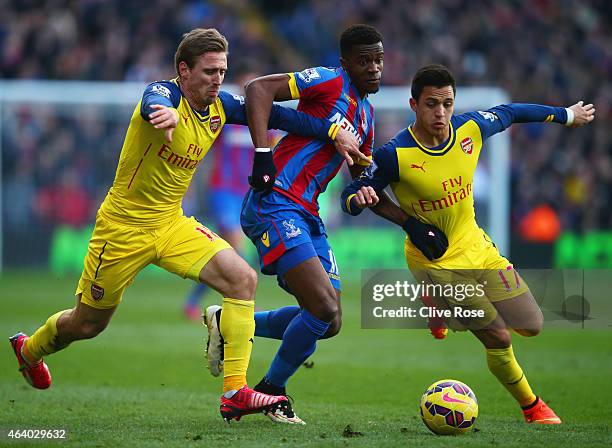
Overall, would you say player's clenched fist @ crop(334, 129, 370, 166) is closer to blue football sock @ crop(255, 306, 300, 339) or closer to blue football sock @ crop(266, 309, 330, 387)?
blue football sock @ crop(266, 309, 330, 387)

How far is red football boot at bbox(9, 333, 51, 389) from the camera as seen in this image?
7.26 metres

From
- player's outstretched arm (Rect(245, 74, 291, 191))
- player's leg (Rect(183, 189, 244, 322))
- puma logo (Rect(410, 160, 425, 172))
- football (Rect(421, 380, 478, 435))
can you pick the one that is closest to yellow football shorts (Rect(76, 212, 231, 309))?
player's outstretched arm (Rect(245, 74, 291, 191))

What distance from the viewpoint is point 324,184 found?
6.98 m

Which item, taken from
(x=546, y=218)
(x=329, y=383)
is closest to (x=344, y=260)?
(x=546, y=218)

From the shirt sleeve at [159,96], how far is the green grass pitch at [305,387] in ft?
6.27

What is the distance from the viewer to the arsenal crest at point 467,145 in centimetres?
702

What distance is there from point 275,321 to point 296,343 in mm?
619

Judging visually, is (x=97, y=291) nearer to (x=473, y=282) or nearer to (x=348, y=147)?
(x=348, y=147)

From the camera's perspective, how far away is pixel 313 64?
22.6 m

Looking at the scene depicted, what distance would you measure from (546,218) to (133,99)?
8.66 meters

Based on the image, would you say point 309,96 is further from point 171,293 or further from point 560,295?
point 171,293

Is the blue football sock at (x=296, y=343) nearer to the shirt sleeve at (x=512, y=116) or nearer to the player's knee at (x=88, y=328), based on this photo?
the player's knee at (x=88, y=328)

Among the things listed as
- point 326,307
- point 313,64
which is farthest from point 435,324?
point 313,64

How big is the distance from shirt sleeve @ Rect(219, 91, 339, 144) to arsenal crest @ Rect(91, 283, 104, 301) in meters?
1.39
